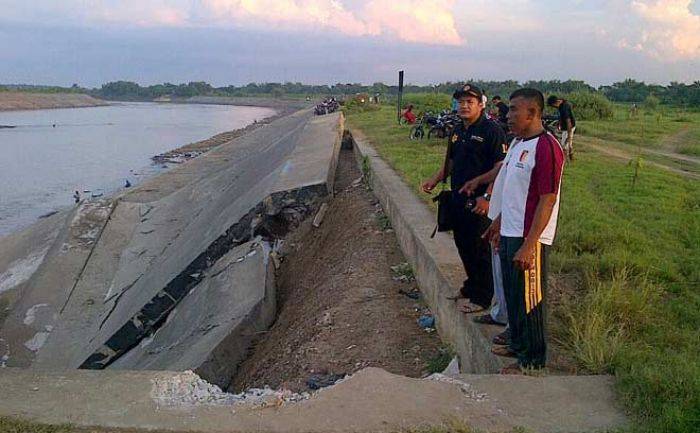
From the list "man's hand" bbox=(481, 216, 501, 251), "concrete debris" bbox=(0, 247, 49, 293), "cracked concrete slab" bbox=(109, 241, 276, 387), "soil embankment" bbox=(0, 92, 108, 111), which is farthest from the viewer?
"soil embankment" bbox=(0, 92, 108, 111)

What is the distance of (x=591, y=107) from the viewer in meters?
23.5

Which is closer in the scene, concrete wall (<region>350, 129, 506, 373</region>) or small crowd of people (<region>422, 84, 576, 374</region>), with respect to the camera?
small crowd of people (<region>422, 84, 576, 374</region>)

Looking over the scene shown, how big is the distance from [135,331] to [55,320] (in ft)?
7.95

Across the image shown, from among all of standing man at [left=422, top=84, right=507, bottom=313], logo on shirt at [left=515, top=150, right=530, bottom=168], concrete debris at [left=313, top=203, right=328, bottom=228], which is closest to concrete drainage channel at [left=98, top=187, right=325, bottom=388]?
concrete debris at [left=313, top=203, right=328, bottom=228]

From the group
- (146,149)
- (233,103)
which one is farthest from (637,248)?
(233,103)

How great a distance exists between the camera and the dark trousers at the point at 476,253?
401 cm

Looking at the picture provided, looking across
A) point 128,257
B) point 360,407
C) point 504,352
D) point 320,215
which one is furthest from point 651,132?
point 360,407

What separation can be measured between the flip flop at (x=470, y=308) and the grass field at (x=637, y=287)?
0.44 m

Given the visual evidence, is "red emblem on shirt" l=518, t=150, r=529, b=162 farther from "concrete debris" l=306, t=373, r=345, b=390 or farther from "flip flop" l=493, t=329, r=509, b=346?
"concrete debris" l=306, t=373, r=345, b=390

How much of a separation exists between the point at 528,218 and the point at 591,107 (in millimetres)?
22192

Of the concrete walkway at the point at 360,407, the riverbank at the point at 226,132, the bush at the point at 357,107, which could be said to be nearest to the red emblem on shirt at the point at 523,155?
the concrete walkway at the point at 360,407

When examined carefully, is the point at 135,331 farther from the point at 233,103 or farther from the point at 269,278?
the point at 233,103

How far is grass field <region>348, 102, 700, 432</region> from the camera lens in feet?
9.21

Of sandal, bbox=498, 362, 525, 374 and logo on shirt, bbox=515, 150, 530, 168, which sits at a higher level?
logo on shirt, bbox=515, 150, 530, 168
